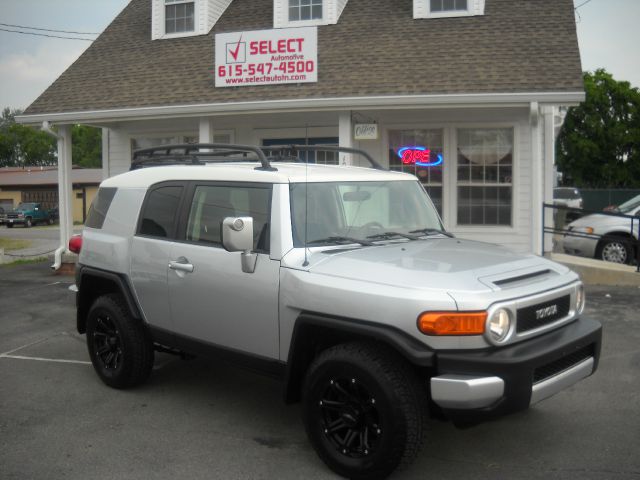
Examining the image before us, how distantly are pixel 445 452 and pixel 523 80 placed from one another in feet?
25.7

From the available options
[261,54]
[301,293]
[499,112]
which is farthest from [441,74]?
[301,293]

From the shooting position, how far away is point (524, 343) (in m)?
3.85

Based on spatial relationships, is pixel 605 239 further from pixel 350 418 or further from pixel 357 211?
pixel 350 418

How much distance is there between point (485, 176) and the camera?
1181cm

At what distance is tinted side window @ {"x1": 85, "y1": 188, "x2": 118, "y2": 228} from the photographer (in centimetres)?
599

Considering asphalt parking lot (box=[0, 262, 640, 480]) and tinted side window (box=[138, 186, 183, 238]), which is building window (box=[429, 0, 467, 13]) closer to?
asphalt parking lot (box=[0, 262, 640, 480])

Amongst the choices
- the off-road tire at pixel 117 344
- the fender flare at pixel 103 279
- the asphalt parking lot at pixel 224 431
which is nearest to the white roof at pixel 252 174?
the fender flare at pixel 103 279

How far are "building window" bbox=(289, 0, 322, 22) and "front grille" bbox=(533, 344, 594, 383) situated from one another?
34.9 feet

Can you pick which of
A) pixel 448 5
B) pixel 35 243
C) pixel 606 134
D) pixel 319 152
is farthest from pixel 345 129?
pixel 606 134

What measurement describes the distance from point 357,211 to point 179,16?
1120 centimetres

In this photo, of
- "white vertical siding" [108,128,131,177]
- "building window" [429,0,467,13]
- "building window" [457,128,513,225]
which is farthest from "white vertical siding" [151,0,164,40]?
"building window" [457,128,513,225]

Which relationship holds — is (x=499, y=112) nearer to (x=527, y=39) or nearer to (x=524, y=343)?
(x=527, y=39)

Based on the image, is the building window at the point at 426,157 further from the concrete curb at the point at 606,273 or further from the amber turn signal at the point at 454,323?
the amber turn signal at the point at 454,323

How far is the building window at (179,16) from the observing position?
47.5ft
